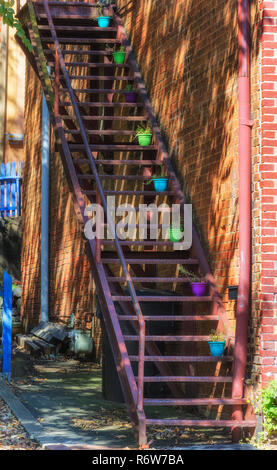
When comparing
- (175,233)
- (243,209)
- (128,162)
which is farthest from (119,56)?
(243,209)

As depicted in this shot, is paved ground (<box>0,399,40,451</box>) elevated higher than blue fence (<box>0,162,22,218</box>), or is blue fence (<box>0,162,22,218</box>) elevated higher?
blue fence (<box>0,162,22,218</box>)

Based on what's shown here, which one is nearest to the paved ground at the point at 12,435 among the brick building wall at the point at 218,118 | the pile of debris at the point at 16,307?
the brick building wall at the point at 218,118

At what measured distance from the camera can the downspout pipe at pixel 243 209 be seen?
7.40 m

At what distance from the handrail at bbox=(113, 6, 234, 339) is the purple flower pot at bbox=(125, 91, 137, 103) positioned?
0.32 feet

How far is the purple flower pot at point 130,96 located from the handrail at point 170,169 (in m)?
0.10

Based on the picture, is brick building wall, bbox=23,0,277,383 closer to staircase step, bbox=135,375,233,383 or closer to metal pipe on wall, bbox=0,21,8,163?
staircase step, bbox=135,375,233,383

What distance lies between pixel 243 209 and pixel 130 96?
4.05 metres

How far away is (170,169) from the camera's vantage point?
984 centimetres

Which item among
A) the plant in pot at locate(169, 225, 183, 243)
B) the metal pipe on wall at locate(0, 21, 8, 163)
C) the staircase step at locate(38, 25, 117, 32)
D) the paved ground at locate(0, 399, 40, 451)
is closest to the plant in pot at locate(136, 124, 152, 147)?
the plant in pot at locate(169, 225, 183, 243)

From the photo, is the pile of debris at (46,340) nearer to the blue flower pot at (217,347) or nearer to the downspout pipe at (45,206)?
the downspout pipe at (45,206)

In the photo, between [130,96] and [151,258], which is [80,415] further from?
[130,96]

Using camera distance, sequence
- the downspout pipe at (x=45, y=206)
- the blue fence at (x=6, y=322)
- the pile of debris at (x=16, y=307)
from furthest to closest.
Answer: the pile of debris at (x=16, y=307) → the downspout pipe at (x=45, y=206) → the blue fence at (x=6, y=322)

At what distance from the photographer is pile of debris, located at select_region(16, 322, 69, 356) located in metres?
13.6

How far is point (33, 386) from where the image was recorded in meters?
10.4
